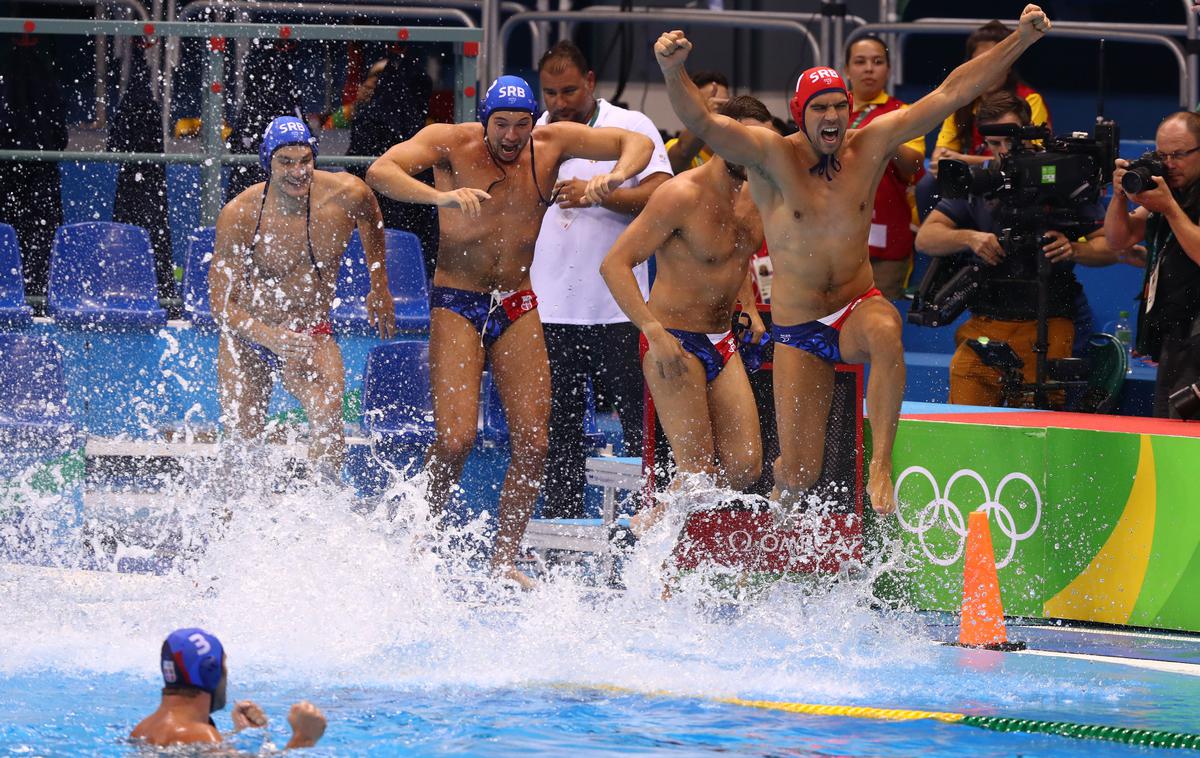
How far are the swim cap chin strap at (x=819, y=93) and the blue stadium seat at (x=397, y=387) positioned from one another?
2.47 metres

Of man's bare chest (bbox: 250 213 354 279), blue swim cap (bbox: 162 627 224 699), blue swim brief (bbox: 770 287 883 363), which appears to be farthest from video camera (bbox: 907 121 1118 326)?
blue swim cap (bbox: 162 627 224 699)

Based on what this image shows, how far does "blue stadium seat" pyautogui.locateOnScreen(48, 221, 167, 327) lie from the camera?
9273mm

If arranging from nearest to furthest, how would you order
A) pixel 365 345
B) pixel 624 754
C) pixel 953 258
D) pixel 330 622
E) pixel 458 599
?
pixel 624 754 < pixel 330 622 < pixel 458 599 < pixel 953 258 < pixel 365 345

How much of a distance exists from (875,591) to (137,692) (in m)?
3.19

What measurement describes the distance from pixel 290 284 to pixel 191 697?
3846 mm

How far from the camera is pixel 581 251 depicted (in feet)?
26.8

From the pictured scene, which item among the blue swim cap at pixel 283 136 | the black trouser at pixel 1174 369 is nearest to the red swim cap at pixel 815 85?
the black trouser at pixel 1174 369

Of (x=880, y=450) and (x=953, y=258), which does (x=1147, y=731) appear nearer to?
(x=880, y=450)

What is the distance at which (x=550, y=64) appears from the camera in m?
8.10

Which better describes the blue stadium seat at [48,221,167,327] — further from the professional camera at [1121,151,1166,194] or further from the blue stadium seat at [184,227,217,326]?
the professional camera at [1121,151,1166,194]

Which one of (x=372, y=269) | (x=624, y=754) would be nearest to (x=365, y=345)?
(x=372, y=269)

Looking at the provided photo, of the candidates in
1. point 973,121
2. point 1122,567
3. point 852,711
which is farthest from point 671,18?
point 852,711

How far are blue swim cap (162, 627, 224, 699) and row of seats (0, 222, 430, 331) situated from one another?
4.74m

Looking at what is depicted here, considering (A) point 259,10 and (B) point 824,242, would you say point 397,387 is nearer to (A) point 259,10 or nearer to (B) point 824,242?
(B) point 824,242
